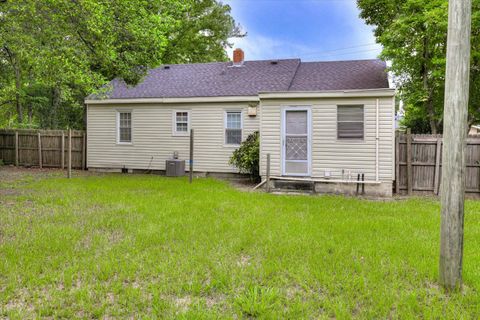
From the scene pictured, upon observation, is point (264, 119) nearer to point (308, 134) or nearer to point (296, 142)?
point (296, 142)

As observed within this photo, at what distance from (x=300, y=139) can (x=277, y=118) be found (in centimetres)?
87

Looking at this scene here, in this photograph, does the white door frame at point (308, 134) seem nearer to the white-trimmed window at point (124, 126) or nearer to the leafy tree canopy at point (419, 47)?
the leafy tree canopy at point (419, 47)

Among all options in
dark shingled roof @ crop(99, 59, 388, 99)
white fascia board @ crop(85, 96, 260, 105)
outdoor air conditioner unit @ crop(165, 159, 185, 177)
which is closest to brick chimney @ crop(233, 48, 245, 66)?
dark shingled roof @ crop(99, 59, 388, 99)

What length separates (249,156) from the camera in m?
10.6

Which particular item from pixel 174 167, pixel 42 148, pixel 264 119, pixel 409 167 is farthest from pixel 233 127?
pixel 42 148

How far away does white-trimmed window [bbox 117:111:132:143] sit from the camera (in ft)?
43.5

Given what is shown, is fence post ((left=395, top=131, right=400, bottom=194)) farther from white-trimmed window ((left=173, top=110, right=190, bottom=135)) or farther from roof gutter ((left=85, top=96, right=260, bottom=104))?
white-trimmed window ((left=173, top=110, right=190, bottom=135))

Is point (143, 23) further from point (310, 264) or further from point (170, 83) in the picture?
point (310, 264)

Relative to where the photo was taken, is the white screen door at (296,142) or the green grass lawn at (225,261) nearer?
the green grass lawn at (225,261)

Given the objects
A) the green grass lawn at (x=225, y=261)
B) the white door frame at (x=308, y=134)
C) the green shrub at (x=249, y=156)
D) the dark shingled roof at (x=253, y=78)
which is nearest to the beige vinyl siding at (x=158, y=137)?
the dark shingled roof at (x=253, y=78)

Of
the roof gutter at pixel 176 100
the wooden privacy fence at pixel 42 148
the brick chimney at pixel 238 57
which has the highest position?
the brick chimney at pixel 238 57

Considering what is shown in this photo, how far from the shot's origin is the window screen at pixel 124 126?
1325 cm

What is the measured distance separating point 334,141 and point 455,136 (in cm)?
598

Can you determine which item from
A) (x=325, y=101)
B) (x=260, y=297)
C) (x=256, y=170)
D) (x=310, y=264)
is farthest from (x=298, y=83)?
(x=260, y=297)
